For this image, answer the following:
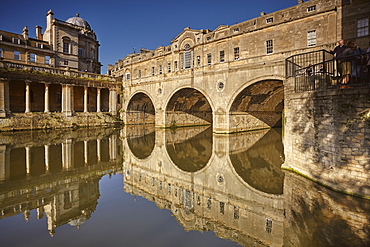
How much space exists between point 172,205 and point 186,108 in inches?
964

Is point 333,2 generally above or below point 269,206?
above

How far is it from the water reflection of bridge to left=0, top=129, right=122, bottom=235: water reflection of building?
4.88 feet

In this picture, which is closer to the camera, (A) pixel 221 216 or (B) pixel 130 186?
(A) pixel 221 216

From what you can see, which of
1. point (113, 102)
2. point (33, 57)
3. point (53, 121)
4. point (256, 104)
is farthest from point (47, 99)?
point (256, 104)

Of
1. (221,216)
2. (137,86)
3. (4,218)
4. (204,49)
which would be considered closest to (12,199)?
(4,218)

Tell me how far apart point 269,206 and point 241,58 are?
56.0 ft

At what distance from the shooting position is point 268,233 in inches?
210

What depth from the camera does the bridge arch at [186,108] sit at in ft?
91.2

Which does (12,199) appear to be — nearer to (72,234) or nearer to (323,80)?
(72,234)

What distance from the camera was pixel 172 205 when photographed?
6965 mm

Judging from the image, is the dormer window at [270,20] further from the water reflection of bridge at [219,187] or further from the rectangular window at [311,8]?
the water reflection of bridge at [219,187]

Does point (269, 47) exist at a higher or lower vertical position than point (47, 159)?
higher

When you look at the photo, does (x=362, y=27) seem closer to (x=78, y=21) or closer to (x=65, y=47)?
(x=65, y=47)

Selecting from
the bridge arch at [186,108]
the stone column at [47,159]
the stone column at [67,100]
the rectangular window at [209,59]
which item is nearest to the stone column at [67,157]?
the stone column at [47,159]
